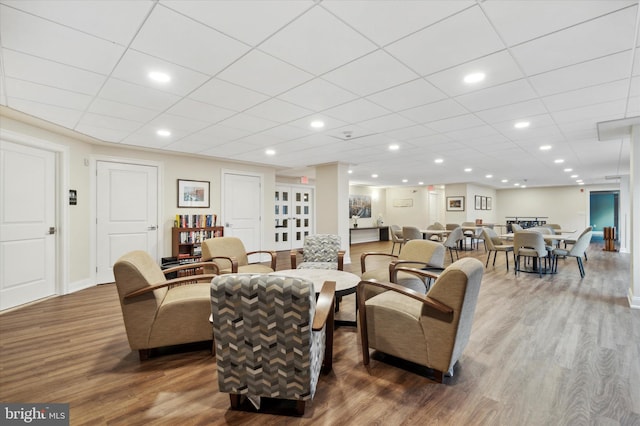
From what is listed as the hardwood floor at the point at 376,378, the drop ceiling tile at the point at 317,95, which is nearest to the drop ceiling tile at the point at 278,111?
the drop ceiling tile at the point at 317,95

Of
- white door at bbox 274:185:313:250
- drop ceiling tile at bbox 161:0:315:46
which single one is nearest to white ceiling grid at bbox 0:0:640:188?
drop ceiling tile at bbox 161:0:315:46

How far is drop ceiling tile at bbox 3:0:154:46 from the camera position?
1699 millimetres

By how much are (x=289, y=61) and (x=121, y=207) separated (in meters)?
4.74

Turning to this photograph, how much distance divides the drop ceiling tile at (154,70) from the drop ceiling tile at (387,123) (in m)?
2.11

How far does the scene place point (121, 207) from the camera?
5.49 metres

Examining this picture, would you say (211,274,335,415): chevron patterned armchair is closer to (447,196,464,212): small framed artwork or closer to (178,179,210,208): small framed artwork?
(178,179,210,208): small framed artwork

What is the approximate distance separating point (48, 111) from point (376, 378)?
179 inches

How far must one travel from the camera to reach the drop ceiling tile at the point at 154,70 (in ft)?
7.68

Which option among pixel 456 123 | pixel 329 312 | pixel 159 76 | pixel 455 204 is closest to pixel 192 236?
pixel 159 76

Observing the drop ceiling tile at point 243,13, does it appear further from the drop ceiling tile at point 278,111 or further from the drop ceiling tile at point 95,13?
the drop ceiling tile at point 278,111

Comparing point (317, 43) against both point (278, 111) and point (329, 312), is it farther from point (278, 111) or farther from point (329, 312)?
point (329, 312)

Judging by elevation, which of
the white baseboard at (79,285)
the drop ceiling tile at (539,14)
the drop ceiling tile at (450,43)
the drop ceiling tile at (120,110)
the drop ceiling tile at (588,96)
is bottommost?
the white baseboard at (79,285)

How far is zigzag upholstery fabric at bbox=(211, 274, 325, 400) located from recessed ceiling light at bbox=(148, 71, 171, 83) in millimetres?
1931

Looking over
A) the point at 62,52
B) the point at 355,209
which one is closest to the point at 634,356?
the point at 62,52
